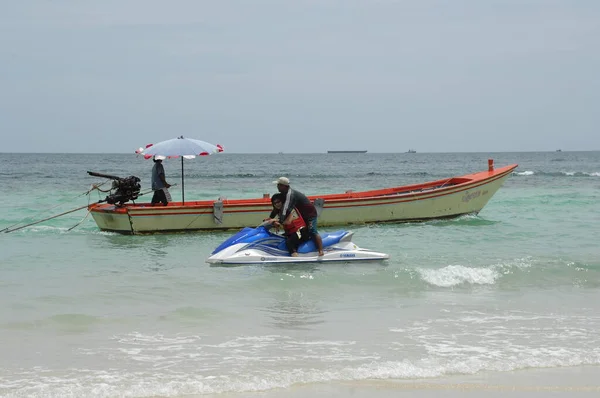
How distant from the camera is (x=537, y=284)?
10.3 meters

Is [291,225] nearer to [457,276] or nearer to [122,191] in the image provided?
[457,276]

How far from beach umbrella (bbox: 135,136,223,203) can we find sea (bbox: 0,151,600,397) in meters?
1.87

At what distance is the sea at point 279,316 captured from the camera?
242 inches

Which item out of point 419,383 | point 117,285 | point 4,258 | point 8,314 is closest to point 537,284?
point 419,383

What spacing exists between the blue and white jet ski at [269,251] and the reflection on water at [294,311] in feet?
5.18

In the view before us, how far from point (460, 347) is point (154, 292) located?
14.8ft

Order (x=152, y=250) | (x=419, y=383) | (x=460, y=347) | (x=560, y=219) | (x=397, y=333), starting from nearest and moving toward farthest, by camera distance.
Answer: (x=419, y=383) → (x=460, y=347) → (x=397, y=333) → (x=152, y=250) → (x=560, y=219)

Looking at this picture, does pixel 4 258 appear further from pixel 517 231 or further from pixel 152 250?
pixel 517 231

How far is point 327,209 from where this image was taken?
54.3 ft

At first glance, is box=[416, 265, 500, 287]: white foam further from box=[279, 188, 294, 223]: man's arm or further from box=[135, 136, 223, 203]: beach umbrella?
box=[135, 136, 223, 203]: beach umbrella

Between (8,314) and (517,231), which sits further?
(517,231)

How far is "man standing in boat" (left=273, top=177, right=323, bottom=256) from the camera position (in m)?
10.6

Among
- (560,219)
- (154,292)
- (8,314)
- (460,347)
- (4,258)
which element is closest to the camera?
(460,347)

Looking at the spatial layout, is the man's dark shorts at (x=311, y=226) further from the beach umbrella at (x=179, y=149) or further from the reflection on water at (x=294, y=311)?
the beach umbrella at (x=179, y=149)
